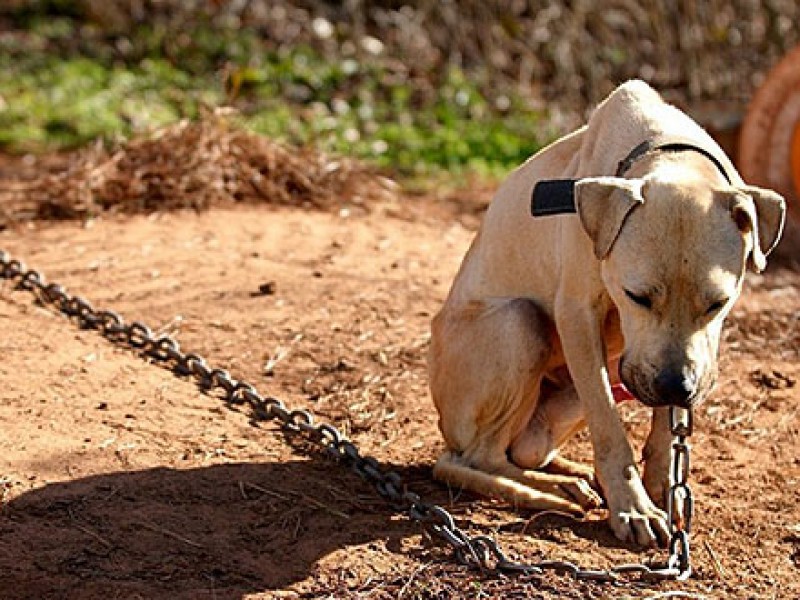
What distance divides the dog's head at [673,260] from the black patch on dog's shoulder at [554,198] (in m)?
0.24

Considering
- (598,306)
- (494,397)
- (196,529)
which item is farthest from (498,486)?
(196,529)

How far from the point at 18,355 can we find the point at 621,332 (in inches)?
106

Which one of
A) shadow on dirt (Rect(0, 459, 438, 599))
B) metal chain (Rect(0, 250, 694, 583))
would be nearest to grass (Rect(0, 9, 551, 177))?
metal chain (Rect(0, 250, 694, 583))

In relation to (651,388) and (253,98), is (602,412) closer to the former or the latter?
(651,388)

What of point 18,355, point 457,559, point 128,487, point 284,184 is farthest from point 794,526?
point 284,184

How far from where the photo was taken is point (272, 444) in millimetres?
5883

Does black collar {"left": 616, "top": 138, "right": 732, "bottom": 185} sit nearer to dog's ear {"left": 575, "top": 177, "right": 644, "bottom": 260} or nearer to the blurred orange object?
dog's ear {"left": 575, "top": 177, "right": 644, "bottom": 260}

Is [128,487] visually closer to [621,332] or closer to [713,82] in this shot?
[621,332]

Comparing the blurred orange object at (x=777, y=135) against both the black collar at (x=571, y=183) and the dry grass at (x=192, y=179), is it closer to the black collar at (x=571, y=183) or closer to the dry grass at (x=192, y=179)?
the dry grass at (x=192, y=179)

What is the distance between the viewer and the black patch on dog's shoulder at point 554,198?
16.4ft

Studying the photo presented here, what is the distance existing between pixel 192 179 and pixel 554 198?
441 centimetres

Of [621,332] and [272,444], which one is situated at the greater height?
[621,332]

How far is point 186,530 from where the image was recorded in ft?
16.3

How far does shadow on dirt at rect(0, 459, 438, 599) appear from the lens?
4.60m
